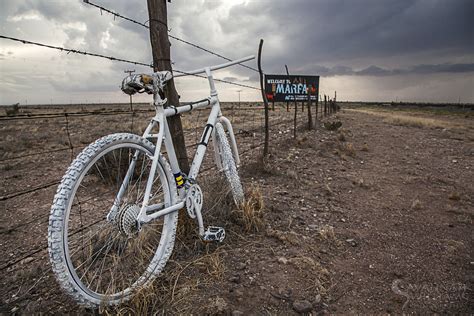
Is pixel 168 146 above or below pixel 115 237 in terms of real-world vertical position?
above

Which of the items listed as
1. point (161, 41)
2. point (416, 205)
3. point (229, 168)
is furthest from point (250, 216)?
point (416, 205)

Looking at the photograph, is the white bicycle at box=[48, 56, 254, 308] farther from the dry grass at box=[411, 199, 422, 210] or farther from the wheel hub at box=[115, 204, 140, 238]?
the dry grass at box=[411, 199, 422, 210]

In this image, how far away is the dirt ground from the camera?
2021 millimetres

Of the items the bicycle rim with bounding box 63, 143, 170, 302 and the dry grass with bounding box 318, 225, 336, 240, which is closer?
the bicycle rim with bounding box 63, 143, 170, 302

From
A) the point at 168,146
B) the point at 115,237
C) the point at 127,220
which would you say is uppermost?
the point at 168,146

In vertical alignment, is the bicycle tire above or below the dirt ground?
above

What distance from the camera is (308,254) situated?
261 cm

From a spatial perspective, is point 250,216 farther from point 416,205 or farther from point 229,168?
point 416,205

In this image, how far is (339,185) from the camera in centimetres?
480

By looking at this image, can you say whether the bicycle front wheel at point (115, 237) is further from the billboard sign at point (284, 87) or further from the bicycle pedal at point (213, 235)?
the billboard sign at point (284, 87)

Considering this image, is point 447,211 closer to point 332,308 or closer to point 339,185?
point 339,185

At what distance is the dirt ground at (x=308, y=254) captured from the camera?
2021 millimetres

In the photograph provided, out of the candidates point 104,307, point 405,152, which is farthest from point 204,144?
point 405,152

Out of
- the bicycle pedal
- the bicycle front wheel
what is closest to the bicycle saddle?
the bicycle front wheel
